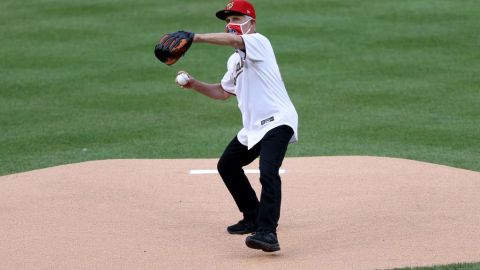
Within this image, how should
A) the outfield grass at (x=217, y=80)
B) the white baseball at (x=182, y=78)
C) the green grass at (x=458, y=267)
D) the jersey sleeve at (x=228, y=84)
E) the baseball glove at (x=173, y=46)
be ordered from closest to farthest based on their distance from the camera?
the green grass at (x=458, y=267), the baseball glove at (x=173, y=46), the white baseball at (x=182, y=78), the jersey sleeve at (x=228, y=84), the outfield grass at (x=217, y=80)

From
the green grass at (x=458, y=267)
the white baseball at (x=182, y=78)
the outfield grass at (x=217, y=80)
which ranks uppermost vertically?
the white baseball at (x=182, y=78)

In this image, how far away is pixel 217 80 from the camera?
1473cm

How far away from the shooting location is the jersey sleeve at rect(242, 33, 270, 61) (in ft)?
22.7

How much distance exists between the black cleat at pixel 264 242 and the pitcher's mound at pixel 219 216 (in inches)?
4.1

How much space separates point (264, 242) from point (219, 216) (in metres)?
1.51

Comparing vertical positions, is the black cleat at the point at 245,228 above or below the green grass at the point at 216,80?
above

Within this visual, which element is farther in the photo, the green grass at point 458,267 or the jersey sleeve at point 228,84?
the jersey sleeve at point 228,84

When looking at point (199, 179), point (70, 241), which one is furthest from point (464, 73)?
point (70, 241)

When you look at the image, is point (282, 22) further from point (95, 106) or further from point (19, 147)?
point (19, 147)

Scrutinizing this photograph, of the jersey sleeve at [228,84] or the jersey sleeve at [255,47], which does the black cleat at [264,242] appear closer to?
the jersey sleeve at [255,47]

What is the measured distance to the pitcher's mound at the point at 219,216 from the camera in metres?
6.95

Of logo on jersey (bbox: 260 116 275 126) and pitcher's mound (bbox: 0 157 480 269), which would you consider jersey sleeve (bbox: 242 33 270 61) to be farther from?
pitcher's mound (bbox: 0 157 480 269)

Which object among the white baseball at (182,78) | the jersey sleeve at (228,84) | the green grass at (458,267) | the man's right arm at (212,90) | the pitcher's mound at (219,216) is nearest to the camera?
the green grass at (458,267)

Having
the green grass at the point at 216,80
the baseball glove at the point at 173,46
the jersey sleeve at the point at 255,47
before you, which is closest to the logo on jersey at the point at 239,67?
the jersey sleeve at the point at 255,47
